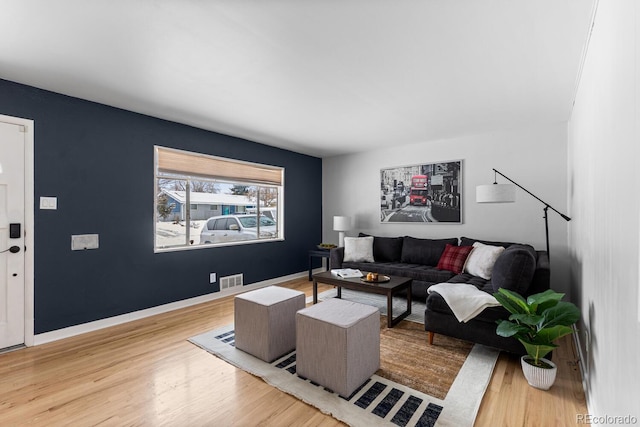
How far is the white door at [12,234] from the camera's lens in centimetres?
270

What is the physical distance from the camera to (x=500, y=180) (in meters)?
4.33

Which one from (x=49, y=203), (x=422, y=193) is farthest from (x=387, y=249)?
(x=49, y=203)

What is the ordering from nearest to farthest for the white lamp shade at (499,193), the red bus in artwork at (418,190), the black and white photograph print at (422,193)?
the white lamp shade at (499,193), the black and white photograph print at (422,193), the red bus in artwork at (418,190)

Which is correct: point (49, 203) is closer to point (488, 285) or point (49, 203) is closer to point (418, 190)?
point (488, 285)

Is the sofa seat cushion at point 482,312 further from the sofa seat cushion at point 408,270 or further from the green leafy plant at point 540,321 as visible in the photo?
the sofa seat cushion at point 408,270

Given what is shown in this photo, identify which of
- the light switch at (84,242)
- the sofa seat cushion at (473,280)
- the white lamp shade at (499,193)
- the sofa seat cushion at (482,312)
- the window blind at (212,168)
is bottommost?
the sofa seat cushion at (482,312)

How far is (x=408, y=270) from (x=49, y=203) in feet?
13.7

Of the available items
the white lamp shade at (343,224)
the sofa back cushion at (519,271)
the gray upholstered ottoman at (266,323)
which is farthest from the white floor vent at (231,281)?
the sofa back cushion at (519,271)

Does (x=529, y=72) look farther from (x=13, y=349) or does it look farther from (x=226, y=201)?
(x=13, y=349)

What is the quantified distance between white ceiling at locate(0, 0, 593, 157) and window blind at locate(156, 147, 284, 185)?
0.54 m

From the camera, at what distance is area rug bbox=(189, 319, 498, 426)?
1.81m

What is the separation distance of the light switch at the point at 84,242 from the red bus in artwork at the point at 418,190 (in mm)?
4407

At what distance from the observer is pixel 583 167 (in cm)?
240

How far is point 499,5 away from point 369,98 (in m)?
1.51
